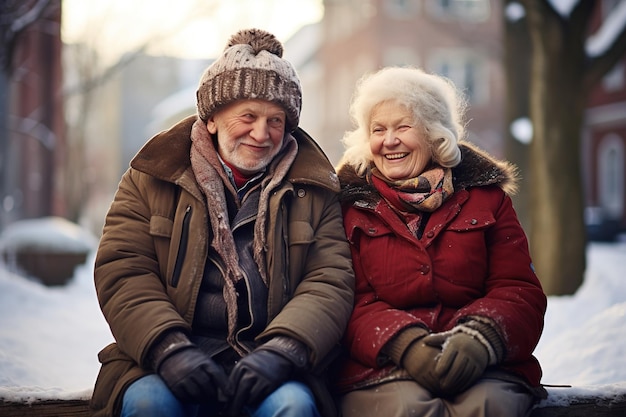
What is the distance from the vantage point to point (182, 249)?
2.89m

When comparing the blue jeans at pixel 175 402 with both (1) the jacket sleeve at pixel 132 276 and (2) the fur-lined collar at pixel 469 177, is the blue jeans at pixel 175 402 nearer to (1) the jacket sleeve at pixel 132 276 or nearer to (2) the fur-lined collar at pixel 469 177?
(1) the jacket sleeve at pixel 132 276

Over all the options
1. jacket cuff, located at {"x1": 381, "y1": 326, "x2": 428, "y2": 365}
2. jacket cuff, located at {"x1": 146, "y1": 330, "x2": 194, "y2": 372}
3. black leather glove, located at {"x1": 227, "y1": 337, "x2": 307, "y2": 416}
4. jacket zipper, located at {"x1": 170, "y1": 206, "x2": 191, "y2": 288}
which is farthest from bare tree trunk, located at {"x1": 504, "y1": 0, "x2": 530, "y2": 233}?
jacket cuff, located at {"x1": 146, "y1": 330, "x2": 194, "y2": 372}

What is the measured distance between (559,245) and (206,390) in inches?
236

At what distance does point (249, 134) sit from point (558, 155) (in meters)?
5.52

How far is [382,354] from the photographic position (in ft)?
9.33

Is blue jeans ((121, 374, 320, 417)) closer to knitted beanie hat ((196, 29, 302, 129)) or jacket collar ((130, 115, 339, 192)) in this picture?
jacket collar ((130, 115, 339, 192))

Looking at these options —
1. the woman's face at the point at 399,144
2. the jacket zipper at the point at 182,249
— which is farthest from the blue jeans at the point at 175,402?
the woman's face at the point at 399,144

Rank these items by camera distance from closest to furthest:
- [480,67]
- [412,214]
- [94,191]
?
1. [412,214]
2. [480,67]
3. [94,191]

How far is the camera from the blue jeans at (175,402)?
2525mm

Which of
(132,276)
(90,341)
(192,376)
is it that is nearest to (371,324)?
(192,376)

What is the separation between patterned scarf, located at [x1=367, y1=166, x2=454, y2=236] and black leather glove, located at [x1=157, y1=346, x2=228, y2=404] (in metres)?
1.02

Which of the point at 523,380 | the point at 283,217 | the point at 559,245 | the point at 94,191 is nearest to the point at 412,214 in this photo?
the point at 283,217

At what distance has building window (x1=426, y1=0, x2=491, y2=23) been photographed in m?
30.2

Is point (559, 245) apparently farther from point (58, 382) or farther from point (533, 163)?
point (58, 382)
